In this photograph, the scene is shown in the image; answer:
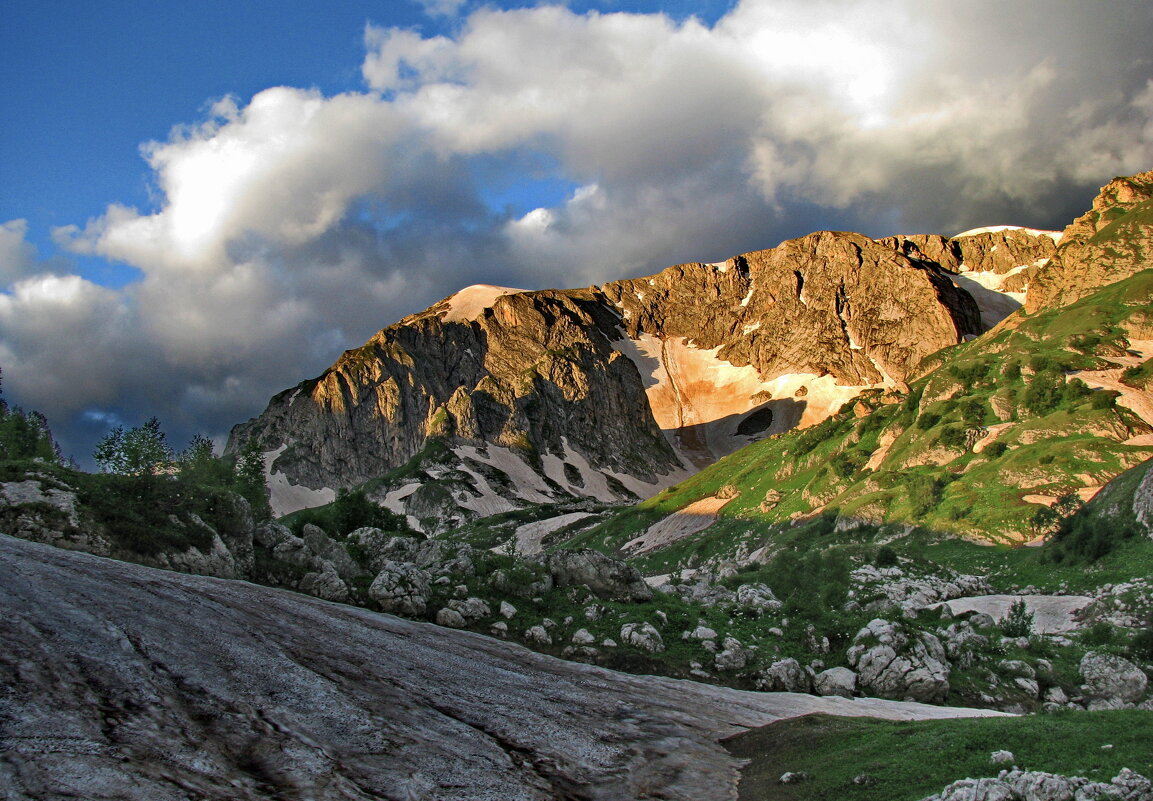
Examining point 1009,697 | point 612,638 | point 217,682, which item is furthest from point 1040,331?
point 217,682

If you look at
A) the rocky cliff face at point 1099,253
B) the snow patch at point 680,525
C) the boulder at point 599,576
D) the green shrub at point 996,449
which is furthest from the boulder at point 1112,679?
the rocky cliff face at point 1099,253

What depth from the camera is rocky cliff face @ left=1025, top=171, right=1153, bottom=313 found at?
14038 centimetres

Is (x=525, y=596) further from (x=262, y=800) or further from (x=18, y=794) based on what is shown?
(x=18, y=794)

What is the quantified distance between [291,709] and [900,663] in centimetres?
2705

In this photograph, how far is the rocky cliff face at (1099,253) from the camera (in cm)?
14038

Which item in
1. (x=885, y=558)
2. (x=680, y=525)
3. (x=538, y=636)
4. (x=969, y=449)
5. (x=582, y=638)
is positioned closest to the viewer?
(x=582, y=638)

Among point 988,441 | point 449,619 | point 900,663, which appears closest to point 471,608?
point 449,619

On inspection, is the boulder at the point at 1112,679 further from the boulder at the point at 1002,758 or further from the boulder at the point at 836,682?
the boulder at the point at 1002,758

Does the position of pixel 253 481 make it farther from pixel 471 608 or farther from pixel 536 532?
pixel 536 532

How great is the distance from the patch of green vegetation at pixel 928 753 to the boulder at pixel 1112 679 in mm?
13053

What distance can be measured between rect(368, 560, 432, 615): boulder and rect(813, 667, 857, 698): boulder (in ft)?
65.3

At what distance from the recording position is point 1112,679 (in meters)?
30.9

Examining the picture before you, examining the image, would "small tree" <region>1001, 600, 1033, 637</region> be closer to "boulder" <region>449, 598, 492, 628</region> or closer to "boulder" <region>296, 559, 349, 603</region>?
"boulder" <region>449, 598, 492, 628</region>

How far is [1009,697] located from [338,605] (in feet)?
105
